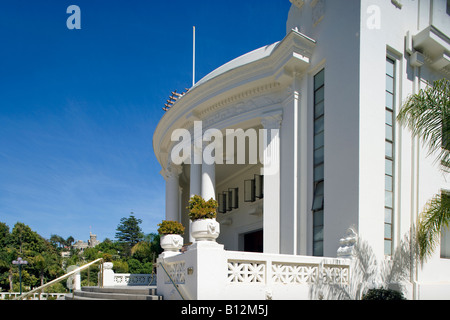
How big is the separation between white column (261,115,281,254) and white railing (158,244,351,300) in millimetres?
3744

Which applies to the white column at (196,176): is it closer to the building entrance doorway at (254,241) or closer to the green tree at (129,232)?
the building entrance doorway at (254,241)

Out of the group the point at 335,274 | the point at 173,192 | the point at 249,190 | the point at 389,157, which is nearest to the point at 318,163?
the point at 389,157

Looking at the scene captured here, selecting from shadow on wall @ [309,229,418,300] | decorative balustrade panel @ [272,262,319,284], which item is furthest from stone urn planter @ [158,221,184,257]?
shadow on wall @ [309,229,418,300]

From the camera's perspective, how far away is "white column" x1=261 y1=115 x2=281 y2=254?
1226 cm

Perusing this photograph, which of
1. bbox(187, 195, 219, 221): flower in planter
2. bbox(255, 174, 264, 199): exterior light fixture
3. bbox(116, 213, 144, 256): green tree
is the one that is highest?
bbox(255, 174, 264, 199): exterior light fixture

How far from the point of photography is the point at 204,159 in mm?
15906

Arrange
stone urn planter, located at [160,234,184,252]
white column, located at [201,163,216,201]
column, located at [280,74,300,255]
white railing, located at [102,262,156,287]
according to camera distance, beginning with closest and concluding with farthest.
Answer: stone urn planter, located at [160,234,184,252] → column, located at [280,74,300,255] → white column, located at [201,163,216,201] → white railing, located at [102,262,156,287]

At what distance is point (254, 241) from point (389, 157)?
11.3 m

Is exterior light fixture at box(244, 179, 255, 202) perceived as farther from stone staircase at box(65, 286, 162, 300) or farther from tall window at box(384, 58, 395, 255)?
stone staircase at box(65, 286, 162, 300)

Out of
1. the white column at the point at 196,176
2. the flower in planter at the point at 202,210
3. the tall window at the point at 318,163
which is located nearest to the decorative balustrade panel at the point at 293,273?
the flower in planter at the point at 202,210

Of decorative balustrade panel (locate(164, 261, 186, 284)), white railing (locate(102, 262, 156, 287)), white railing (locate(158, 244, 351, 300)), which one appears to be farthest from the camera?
white railing (locate(102, 262, 156, 287))

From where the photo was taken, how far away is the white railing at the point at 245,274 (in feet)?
22.0
